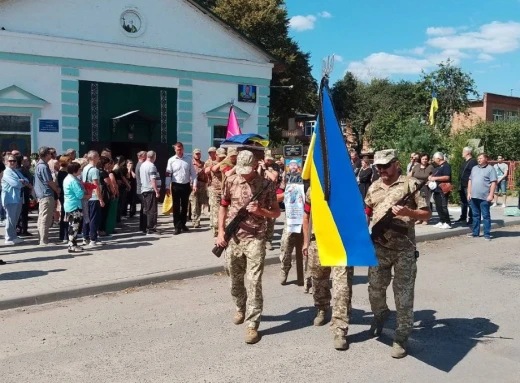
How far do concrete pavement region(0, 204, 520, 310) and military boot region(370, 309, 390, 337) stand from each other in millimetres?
2856

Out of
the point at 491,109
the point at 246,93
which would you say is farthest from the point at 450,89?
the point at 246,93

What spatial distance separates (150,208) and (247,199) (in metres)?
6.15

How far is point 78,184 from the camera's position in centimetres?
898

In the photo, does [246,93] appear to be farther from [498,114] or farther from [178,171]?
[498,114]

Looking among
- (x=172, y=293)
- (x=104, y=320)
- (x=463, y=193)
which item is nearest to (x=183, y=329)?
(x=104, y=320)

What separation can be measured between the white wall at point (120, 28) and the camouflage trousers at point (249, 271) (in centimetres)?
1325

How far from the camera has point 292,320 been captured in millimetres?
5988

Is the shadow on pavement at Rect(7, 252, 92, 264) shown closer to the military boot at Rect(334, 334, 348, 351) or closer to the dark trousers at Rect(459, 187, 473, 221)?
the military boot at Rect(334, 334, 348, 351)

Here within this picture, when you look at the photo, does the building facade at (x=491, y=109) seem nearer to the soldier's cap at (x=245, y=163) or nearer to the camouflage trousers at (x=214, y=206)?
→ the camouflage trousers at (x=214, y=206)

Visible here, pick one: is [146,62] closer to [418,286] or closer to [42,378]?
[418,286]

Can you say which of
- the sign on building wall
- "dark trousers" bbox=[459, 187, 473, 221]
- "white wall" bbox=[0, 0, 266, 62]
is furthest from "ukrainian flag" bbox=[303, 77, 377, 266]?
the sign on building wall

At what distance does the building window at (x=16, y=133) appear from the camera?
15.5 meters

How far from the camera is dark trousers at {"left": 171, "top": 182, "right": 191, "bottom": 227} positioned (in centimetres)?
1148

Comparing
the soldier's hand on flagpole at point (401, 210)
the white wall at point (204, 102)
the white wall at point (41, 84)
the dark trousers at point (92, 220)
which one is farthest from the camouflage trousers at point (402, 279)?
the white wall at point (204, 102)
